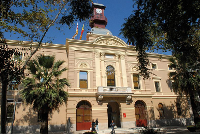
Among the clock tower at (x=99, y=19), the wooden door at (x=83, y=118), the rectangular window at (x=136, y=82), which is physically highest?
the clock tower at (x=99, y=19)

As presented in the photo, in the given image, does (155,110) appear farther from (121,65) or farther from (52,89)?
(52,89)

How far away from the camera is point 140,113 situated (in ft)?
82.6

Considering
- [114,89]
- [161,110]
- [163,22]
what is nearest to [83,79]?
[114,89]

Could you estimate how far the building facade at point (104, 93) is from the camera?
21406 millimetres

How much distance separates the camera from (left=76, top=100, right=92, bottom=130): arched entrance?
21.7 metres

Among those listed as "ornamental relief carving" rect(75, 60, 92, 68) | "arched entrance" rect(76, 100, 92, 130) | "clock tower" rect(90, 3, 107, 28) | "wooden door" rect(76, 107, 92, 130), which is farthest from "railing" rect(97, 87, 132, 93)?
"clock tower" rect(90, 3, 107, 28)

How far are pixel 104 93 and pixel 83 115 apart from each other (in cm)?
412

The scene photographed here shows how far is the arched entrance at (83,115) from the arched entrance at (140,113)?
7.52m

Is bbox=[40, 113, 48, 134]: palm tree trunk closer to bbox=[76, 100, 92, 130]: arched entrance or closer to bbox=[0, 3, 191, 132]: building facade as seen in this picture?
bbox=[0, 3, 191, 132]: building facade

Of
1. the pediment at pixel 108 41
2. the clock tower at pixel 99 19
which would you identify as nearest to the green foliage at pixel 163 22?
the pediment at pixel 108 41

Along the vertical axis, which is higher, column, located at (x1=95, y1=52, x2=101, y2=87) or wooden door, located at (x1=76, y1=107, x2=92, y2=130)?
column, located at (x1=95, y1=52, x2=101, y2=87)

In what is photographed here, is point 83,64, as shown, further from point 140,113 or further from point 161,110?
point 161,110

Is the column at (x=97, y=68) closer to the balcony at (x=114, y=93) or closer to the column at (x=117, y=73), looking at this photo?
the balcony at (x=114, y=93)

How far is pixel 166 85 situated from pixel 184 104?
456 centimetres
